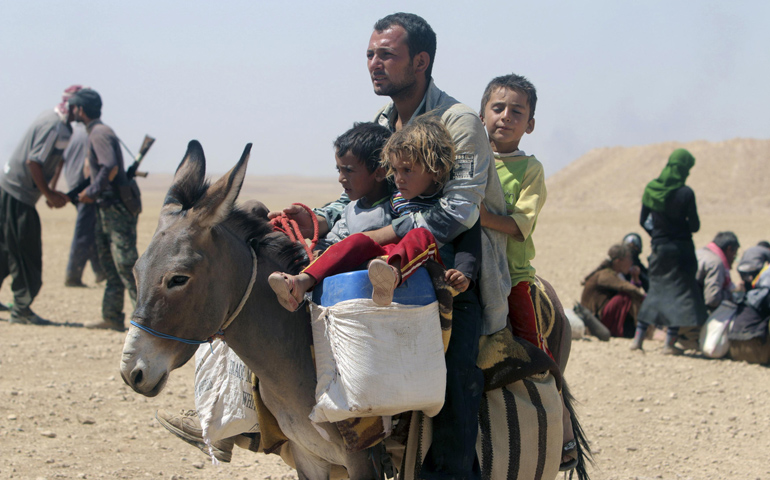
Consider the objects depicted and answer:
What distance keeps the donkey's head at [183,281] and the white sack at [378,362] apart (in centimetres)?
43

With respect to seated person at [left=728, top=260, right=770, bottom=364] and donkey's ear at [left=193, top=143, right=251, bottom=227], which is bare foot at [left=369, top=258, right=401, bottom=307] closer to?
donkey's ear at [left=193, top=143, right=251, bottom=227]

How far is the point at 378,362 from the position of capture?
288 cm

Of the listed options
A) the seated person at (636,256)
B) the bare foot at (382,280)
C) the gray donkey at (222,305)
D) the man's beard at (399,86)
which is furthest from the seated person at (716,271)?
the bare foot at (382,280)

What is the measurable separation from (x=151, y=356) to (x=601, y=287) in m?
8.54

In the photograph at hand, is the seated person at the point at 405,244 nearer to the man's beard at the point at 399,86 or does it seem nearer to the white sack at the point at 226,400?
the man's beard at the point at 399,86

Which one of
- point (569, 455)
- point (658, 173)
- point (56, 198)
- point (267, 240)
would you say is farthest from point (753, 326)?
point (658, 173)

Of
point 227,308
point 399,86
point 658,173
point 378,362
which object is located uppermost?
point 658,173

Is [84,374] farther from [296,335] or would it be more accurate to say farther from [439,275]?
[439,275]

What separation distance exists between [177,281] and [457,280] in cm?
112

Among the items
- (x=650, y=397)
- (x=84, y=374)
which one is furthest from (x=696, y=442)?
(x=84, y=374)

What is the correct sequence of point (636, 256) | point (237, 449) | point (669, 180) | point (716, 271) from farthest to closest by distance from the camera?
point (636, 256)
point (716, 271)
point (669, 180)
point (237, 449)

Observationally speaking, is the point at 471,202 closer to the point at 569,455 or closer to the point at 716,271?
the point at 569,455

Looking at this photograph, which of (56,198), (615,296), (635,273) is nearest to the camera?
(56,198)

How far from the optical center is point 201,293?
2.91 metres
